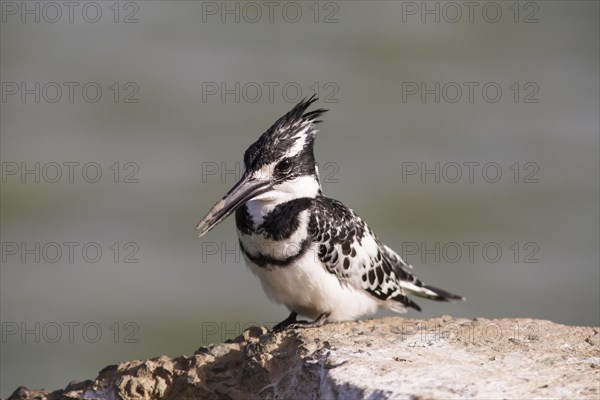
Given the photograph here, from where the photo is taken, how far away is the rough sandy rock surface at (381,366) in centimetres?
508

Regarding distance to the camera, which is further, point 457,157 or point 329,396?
point 457,157

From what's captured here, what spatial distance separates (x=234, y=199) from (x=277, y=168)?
0.33 meters

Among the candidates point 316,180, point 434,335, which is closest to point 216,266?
point 316,180

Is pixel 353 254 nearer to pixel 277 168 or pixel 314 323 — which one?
pixel 314 323

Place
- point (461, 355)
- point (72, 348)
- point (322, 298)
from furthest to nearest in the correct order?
1. point (72, 348)
2. point (322, 298)
3. point (461, 355)

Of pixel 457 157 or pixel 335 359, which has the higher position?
pixel 457 157

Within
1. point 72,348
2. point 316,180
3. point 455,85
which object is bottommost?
point 72,348

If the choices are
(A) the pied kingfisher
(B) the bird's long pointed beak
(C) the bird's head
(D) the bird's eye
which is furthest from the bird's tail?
(B) the bird's long pointed beak

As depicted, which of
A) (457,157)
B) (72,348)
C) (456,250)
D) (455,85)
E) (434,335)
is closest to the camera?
(434,335)

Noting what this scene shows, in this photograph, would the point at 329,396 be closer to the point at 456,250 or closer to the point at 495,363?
the point at 495,363

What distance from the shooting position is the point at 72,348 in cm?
1363

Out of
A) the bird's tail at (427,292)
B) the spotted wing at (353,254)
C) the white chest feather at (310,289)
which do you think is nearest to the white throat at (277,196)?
the spotted wing at (353,254)

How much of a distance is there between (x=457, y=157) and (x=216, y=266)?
413 centimetres

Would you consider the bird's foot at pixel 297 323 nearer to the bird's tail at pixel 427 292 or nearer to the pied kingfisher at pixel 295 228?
the pied kingfisher at pixel 295 228
